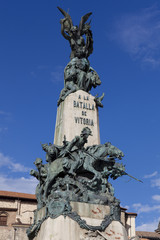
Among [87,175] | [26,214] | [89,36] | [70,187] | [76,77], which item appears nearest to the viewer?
[70,187]

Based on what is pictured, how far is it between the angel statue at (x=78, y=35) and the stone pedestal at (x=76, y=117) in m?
2.44

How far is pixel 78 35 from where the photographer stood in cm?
1727

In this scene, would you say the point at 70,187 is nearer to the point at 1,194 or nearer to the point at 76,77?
the point at 76,77

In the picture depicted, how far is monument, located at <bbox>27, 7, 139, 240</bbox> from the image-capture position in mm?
11312

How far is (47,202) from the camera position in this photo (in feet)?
39.3

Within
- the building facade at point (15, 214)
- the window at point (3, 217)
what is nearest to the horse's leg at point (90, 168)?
the building facade at point (15, 214)

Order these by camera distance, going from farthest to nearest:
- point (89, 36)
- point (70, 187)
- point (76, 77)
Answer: point (89, 36) < point (76, 77) < point (70, 187)

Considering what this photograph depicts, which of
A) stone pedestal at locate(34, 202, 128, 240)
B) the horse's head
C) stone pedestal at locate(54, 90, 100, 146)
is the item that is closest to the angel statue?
stone pedestal at locate(54, 90, 100, 146)

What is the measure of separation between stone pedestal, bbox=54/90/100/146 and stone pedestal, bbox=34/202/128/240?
3450 millimetres

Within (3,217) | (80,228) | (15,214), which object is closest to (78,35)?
(80,228)

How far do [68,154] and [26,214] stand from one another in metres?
26.6

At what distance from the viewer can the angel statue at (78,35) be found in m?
17.1

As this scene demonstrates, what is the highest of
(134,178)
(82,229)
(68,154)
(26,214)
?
(26,214)

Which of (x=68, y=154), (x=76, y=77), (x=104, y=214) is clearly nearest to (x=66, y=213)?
(x=104, y=214)
